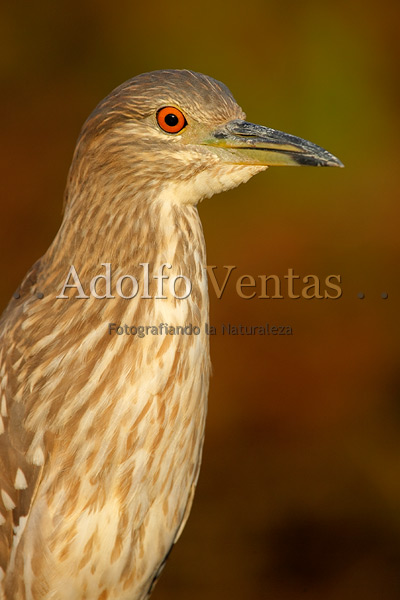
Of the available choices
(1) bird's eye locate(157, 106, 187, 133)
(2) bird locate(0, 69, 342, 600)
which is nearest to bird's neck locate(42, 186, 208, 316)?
(2) bird locate(0, 69, 342, 600)

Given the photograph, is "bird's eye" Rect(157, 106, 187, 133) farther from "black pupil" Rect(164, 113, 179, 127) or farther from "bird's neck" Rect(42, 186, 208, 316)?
"bird's neck" Rect(42, 186, 208, 316)

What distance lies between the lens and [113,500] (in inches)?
60.8

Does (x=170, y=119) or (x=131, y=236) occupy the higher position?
(x=170, y=119)

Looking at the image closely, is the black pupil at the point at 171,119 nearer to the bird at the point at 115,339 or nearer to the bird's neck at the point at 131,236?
the bird at the point at 115,339

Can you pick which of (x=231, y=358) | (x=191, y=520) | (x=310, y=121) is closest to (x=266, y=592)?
(x=191, y=520)

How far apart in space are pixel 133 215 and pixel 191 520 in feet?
9.24

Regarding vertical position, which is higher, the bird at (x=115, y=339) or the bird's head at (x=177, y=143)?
the bird's head at (x=177, y=143)

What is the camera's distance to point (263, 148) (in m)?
1.55

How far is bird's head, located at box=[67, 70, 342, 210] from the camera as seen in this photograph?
1503 millimetres

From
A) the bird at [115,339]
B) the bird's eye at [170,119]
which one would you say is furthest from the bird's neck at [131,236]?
the bird's eye at [170,119]

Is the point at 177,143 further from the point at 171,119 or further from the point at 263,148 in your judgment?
the point at 263,148

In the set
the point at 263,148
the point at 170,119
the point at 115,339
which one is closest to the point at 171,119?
the point at 170,119

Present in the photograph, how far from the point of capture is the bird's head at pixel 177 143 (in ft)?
4.93

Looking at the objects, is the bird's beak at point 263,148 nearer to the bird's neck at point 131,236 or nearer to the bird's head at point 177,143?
the bird's head at point 177,143
